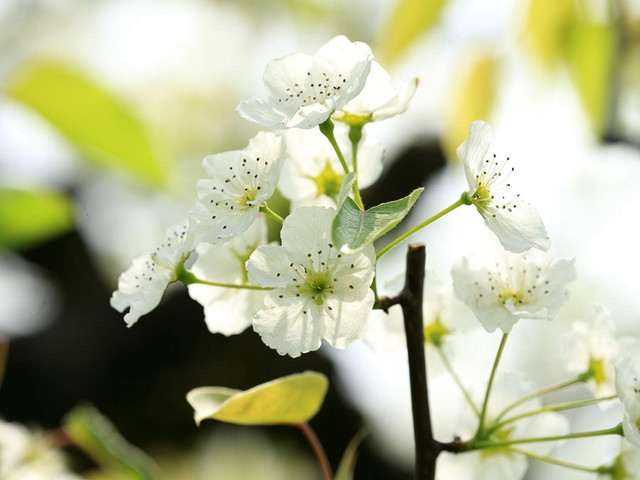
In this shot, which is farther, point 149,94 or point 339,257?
point 149,94

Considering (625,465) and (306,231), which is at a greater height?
(306,231)

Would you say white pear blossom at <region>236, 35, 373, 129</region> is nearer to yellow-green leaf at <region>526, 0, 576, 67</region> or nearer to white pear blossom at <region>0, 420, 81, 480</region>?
A: yellow-green leaf at <region>526, 0, 576, 67</region>

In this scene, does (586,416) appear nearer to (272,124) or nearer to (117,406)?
(117,406)

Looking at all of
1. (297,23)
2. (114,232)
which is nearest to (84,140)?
(297,23)

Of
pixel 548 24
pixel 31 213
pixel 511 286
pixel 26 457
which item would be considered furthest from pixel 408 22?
pixel 26 457

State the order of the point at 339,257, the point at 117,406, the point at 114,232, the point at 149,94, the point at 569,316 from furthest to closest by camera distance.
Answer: the point at 149,94
the point at 114,232
the point at 569,316
the point at 117,406
the point at 339,257

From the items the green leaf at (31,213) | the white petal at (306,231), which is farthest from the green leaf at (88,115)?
the white petal at (306,231)

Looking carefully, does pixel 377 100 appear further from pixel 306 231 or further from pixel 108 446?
pixel 108 446
